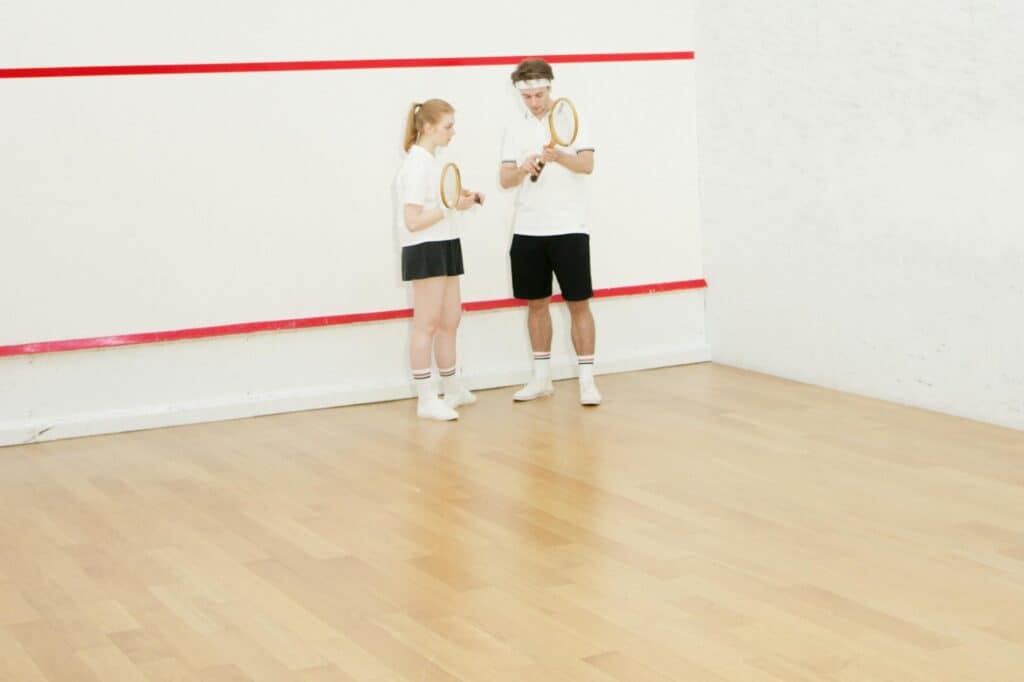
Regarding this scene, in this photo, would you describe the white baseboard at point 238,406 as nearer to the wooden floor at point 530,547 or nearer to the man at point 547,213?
the wooden floor at point 530,547

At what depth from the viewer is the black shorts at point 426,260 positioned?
5.14 m

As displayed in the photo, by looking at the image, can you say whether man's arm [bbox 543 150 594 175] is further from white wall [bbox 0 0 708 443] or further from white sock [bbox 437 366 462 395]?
white sock [bbox 437 366 462 395]

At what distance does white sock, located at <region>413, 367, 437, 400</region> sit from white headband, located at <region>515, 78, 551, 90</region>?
3.49ft

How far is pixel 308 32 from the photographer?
5.40m

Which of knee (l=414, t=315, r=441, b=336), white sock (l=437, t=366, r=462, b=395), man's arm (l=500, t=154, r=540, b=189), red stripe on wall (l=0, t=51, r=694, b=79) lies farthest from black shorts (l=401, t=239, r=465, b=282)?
red stripe on wall (l=0, t=51, r=694, b=79)

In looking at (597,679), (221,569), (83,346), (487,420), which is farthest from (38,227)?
(597,679)

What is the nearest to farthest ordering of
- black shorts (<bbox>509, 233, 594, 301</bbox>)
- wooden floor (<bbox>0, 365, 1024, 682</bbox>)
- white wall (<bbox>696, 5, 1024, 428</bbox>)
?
wooden floor (<bbox>0, 365, 1024, 682</bbox>)
white wall (<bbox>696, 5, 1024, 428</bbox>)
black shorts (<bbox>509, 233, 594, 301</bbox>)

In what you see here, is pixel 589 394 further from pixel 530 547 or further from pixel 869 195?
pixel 530 547

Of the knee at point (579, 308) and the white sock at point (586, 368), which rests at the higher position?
the knee at point (579, 308)

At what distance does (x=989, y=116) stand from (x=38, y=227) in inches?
126

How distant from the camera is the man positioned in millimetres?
5211

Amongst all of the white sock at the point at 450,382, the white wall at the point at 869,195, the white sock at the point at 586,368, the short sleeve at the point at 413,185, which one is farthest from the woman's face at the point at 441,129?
the white wall at the point at 869,195

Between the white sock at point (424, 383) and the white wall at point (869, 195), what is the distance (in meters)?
1.44

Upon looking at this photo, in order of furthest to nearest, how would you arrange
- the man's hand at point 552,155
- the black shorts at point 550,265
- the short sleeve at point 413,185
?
1. the black shorts at point 550,265
2. the man's hand at point 552,155
3. the short sleeve at point 413,185
